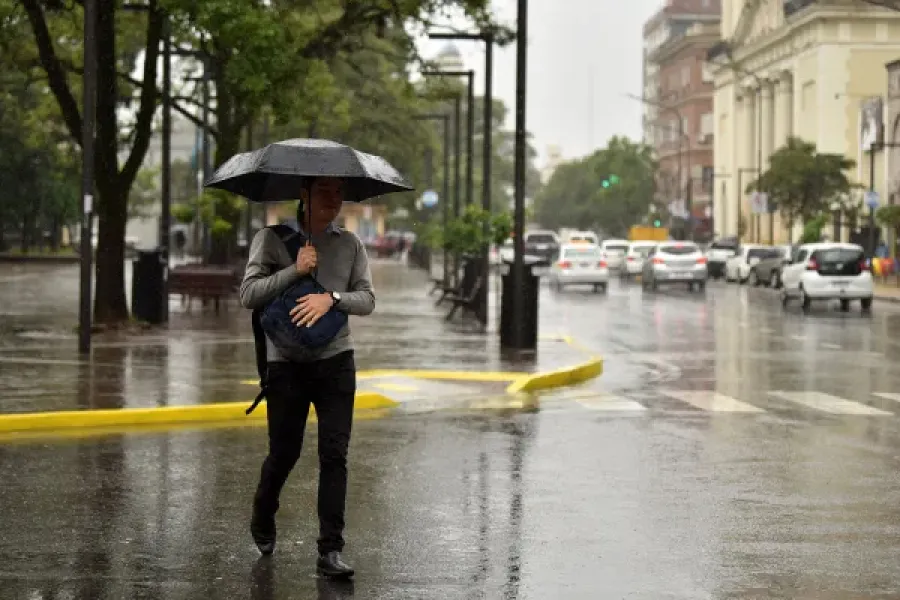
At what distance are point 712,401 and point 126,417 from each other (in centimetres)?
598

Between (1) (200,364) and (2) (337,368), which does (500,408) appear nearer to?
(1) (200,364)

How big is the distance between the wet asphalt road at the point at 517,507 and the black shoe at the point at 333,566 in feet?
0.26

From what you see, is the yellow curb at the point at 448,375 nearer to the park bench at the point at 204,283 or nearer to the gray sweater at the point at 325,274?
the gray sweater at the point at 325,274

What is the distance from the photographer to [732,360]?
25.0 m

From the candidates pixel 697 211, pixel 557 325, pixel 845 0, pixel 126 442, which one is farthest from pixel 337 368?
pixel 697 211

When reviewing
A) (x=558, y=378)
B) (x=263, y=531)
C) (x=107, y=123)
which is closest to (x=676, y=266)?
(x=107, y=123)

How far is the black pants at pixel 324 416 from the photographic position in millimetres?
8500

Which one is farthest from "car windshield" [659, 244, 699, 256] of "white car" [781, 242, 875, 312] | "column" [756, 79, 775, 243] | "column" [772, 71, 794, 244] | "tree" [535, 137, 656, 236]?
"tree" [535, 137, 656, 236]

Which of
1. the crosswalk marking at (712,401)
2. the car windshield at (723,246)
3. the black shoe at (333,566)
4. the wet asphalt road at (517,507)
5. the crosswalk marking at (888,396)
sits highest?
the car windshield at (723,246)

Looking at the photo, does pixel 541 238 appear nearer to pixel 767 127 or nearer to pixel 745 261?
pixel 745 261

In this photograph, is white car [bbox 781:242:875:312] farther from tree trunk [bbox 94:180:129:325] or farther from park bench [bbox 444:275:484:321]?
tree trunk [bbox 94:180:129:325]

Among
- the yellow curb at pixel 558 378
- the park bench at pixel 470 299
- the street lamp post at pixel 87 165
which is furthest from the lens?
the park bench at pixel 470 299

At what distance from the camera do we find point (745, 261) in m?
70.8

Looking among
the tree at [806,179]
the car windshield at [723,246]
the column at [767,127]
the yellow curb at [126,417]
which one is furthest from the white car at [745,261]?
the yellow curb at [126,417]
